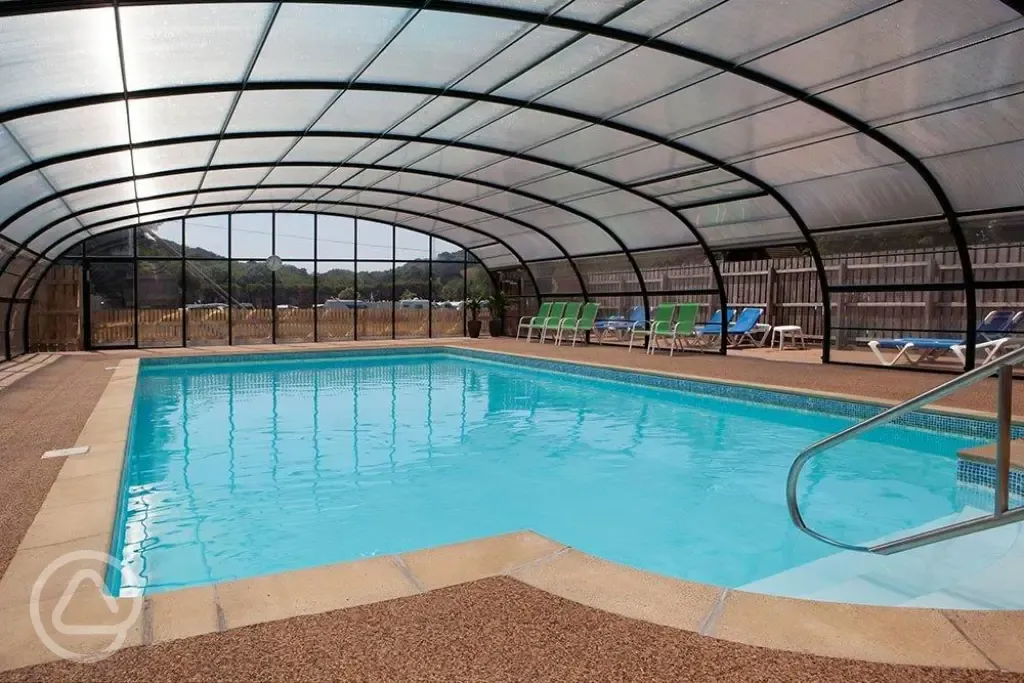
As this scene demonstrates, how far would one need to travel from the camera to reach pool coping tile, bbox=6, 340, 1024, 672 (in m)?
2.07

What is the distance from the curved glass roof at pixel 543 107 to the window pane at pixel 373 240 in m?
5.02

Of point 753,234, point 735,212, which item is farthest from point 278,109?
point 753,234

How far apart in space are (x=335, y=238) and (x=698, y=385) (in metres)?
11.5

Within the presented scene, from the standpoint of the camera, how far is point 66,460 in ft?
15.1

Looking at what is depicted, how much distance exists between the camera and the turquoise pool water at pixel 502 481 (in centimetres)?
407

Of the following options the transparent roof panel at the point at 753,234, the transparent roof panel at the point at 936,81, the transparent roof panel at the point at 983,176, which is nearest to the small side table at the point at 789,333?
the transparent roof panel at the point at 753,234

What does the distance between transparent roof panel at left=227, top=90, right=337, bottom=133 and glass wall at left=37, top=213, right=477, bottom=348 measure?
27.6 ft

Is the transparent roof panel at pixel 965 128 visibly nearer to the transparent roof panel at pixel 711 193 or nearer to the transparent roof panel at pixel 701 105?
the transparent roof panel at pixel 701 105

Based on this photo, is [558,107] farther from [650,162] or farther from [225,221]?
[225,221]

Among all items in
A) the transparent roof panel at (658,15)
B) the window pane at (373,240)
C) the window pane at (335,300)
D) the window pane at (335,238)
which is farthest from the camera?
the window pane at (373,240)

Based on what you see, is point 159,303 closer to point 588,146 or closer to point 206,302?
point 206,302

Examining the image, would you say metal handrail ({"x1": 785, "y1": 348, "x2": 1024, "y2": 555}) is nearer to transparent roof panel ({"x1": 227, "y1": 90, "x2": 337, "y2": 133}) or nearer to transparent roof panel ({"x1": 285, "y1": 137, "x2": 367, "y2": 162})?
transparent roof panel ({"x1": 227, "y1": 90, "x2": 337, "y2": 133})

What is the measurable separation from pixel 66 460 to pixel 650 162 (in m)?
8.44

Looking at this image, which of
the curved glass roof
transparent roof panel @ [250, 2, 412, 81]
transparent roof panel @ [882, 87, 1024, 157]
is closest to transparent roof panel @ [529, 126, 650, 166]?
the curved glass roof
